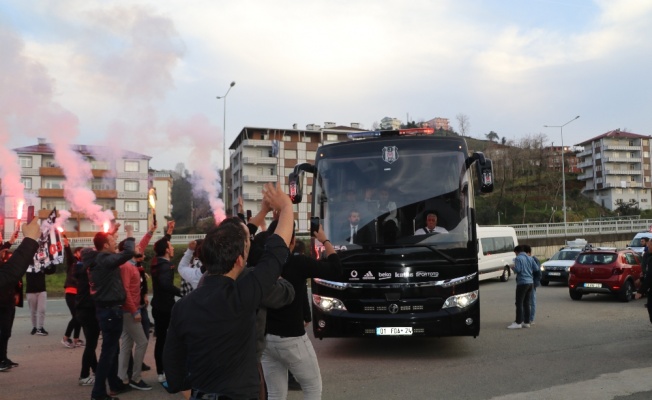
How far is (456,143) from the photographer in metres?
9.50

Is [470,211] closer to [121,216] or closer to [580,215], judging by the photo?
[121,216]

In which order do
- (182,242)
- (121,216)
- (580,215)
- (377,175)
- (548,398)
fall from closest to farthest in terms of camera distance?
1. (548,398)
2. (377,175)
3. (182,242)
4. (121,216)
5. (580,215)

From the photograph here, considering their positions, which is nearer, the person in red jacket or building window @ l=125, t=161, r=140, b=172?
the person in red jacket

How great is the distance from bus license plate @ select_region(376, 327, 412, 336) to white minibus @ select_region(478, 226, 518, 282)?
1649 centimetres

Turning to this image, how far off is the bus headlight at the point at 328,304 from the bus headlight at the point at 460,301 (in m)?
1.61

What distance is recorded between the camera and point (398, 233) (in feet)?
29.2

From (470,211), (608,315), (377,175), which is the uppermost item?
(377,175)

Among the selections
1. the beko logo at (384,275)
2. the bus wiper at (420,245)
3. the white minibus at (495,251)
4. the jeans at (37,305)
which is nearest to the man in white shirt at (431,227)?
the bus wiper at (420,245)

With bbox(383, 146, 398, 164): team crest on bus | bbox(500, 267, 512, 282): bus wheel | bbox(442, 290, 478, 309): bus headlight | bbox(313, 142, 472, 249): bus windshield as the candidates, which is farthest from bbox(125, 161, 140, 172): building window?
bbox(442, 290, 478, 309): bus headlight

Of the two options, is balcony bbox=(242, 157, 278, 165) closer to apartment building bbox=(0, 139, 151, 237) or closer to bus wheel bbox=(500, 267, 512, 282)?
apartment building bbox=(0, 139, 151, 237)

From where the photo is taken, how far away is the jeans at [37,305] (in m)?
12.2

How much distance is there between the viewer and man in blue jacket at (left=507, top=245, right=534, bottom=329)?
12.2 m

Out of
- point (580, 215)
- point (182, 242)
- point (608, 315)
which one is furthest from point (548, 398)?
point (580, 215)

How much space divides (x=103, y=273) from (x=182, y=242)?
110ft
